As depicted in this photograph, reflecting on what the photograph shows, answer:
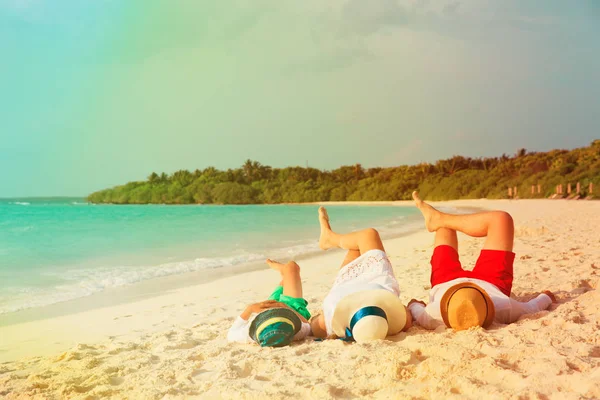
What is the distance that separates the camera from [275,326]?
3146 mm

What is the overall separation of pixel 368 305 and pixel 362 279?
1.10 ft

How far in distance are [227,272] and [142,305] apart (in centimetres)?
240

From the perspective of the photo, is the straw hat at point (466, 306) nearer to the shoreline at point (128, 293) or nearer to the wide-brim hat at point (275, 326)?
the wide-brim hat at point (275, 326)

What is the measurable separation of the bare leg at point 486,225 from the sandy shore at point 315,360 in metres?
0.53

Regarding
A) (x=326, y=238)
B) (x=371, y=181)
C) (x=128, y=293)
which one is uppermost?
(x=371, y=181)

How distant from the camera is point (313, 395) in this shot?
2.31 meters

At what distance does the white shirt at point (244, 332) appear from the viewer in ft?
10.9

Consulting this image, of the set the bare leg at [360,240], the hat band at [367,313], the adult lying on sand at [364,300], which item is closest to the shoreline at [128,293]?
the bare leg at [360,240]

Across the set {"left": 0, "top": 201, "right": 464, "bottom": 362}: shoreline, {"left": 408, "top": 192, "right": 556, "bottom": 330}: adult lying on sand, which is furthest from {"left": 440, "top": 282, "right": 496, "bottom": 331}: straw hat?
{"left": 0, "top": 201, "right": 464, "bottom": 362}: shoreline

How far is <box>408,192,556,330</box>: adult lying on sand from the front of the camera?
3.02 metres

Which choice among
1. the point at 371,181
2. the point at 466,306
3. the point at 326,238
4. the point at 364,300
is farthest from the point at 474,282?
the point at 371,181

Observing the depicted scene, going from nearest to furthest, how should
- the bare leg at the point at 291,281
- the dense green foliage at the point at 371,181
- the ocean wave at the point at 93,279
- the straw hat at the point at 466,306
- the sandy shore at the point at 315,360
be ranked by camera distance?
the sandy shore at the point at 315,360 → the straw hat at the point at 466,306 → the bare leg at the point at 291,281 → the ocean wave at the point at 93,279 → the dense green foliage at the point at 371,181

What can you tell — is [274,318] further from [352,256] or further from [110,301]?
[110,301]

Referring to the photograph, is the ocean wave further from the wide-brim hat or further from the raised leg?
the raised leg
